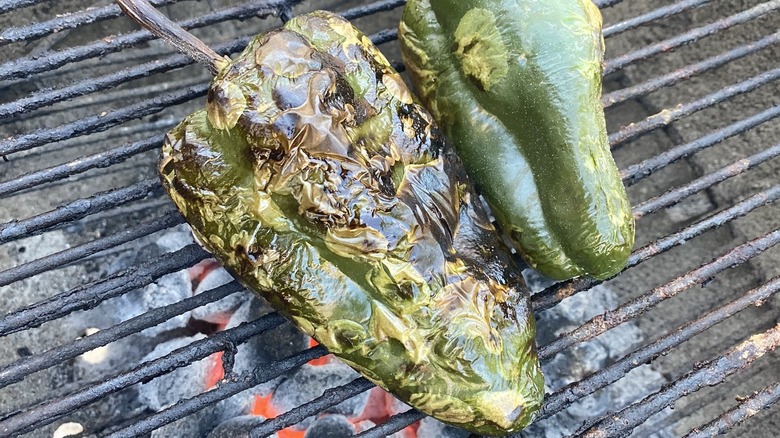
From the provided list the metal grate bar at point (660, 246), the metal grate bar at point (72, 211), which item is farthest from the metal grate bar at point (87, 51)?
the metal grate bar at point (660, 246)

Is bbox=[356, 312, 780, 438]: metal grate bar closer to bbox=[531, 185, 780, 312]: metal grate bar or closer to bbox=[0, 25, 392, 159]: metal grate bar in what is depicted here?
bbox=[531, 185, 780, 312]: metal grate bar

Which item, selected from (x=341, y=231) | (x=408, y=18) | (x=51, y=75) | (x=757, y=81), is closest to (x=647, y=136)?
(x=757, y=81)

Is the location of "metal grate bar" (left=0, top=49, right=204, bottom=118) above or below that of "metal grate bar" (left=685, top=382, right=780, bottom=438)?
above

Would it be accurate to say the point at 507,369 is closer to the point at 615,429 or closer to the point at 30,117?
the point at 615,429

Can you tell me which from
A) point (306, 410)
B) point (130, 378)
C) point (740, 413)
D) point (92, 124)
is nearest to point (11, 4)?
point (92, 124)

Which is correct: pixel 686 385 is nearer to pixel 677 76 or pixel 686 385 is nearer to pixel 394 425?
pixel 394 425

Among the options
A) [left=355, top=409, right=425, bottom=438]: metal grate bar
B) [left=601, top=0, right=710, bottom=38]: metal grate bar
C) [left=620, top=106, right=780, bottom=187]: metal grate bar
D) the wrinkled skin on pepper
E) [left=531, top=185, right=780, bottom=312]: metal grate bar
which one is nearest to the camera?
the wrinkled skin on pepper

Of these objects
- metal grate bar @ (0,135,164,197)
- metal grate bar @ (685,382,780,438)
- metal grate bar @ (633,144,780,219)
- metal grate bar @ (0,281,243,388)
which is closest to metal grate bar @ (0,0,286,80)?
metal grate bar @ (0,135,164,197)
